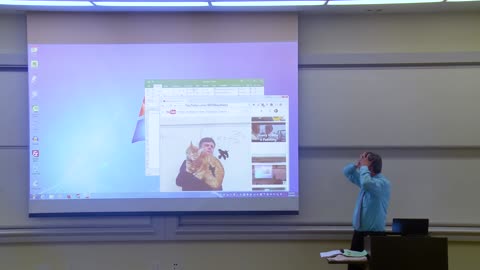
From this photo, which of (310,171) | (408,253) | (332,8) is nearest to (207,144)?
(310,171)

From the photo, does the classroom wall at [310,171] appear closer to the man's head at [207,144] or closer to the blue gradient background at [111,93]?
the blue gradient background at [111,93]

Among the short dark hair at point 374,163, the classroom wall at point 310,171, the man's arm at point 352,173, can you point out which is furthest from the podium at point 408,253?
the classroom wall at point 310,171

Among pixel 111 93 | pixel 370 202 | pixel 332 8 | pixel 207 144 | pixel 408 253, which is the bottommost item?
pixel 408 253

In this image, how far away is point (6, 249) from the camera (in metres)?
4.03

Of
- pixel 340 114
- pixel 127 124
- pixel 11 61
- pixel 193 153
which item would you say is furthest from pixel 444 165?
pixel 11 61

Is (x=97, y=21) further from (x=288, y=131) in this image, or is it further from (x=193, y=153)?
(x=288, y=131)

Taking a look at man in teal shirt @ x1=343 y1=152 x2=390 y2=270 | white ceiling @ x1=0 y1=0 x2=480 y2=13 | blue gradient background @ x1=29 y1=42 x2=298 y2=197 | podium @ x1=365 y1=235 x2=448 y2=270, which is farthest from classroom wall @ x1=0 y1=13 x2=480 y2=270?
podium @ x1=365 y1=235 x2=448 y2=270

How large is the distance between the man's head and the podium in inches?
63.1

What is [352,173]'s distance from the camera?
12.3ft

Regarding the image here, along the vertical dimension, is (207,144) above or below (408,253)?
above

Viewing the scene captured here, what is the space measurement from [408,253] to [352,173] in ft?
3.07

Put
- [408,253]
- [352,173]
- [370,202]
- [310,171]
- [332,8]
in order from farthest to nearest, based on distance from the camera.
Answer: [310,171]
[332,8]
[352,173]
[370,202]
[408,253]

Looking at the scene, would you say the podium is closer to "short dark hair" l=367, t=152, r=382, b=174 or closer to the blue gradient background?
"short dark hair" l=367, t=152, r=382, b=174

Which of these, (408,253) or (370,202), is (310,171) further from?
(408,253)
